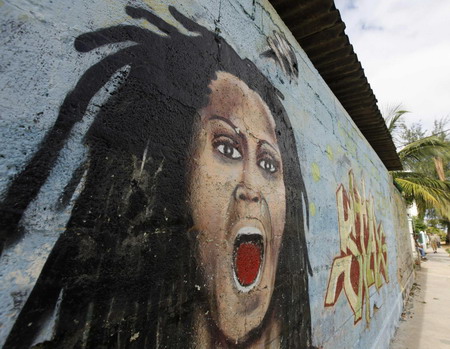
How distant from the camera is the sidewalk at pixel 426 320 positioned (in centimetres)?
437

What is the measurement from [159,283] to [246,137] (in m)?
0.91

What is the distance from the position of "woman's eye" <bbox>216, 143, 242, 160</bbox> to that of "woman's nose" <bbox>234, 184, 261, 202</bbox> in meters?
0.16

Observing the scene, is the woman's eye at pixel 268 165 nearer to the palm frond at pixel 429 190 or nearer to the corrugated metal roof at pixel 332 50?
the corrugated metal roof at pixel 332 50

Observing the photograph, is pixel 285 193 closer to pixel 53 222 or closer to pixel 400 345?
pixel 53 222

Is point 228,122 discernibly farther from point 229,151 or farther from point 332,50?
point 332,50

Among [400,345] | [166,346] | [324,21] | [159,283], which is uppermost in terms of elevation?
[324,21]

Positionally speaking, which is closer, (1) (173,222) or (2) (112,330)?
(2) (112,330)

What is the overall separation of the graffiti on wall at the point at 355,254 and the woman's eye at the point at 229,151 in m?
1.66

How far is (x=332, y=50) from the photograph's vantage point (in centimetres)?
261

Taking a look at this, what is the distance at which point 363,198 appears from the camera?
12.3 ft

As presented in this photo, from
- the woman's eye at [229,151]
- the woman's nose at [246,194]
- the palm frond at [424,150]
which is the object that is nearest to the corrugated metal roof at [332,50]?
the woman's eye at [229,151]

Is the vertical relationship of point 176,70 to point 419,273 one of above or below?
above

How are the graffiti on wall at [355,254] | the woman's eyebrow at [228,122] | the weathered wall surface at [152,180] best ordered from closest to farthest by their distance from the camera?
the weathered wall surface at [152,180], the woman's eyebrow at [228,122], the graffiti on wall at [355,254]

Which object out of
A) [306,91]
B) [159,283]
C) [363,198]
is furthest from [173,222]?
[363,198]
